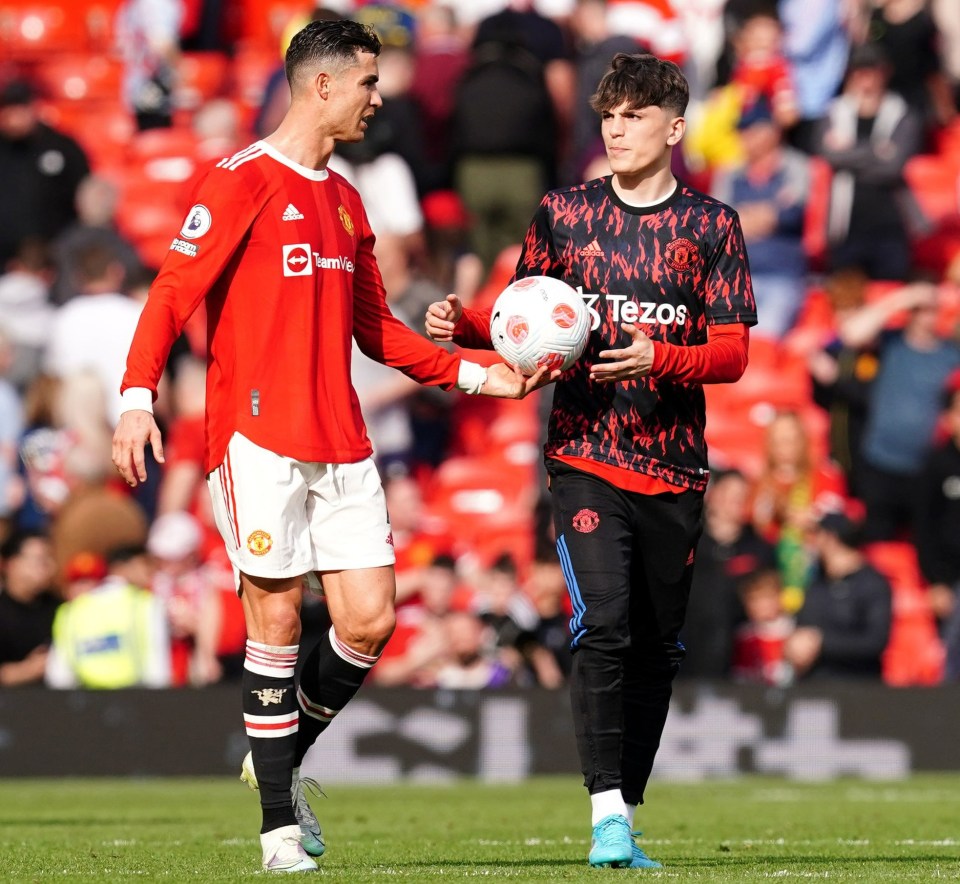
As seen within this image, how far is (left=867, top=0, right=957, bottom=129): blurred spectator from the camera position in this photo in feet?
57.3

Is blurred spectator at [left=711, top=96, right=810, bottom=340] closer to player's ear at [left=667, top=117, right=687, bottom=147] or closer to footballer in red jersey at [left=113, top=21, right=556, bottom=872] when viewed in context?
Answer: player's ear at [left=667, top=117, right=687, bottom=147]

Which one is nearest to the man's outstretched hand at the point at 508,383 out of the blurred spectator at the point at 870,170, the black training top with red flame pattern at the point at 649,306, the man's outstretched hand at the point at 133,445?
the black training top with red flame pattern at the point at 649,306

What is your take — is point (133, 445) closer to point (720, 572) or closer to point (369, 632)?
point (369, 632)

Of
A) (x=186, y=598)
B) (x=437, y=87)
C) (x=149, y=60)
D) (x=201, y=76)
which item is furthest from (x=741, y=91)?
(x=186, y=598)

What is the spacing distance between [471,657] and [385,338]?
6996mm

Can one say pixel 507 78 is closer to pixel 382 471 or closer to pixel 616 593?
pixel 382 471

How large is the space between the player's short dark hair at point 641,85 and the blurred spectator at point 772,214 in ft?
32.1

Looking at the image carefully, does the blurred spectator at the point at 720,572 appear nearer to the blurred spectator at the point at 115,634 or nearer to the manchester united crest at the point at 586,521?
the blurred spectator at the point at 115,634

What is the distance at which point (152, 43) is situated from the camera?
19.3m

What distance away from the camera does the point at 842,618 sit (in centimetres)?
1391

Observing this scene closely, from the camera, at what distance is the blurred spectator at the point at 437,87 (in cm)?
1766

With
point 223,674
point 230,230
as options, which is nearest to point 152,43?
point 223,674

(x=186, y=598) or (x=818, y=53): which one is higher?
(x=818, y=53)

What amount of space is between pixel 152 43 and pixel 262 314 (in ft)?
43.5
